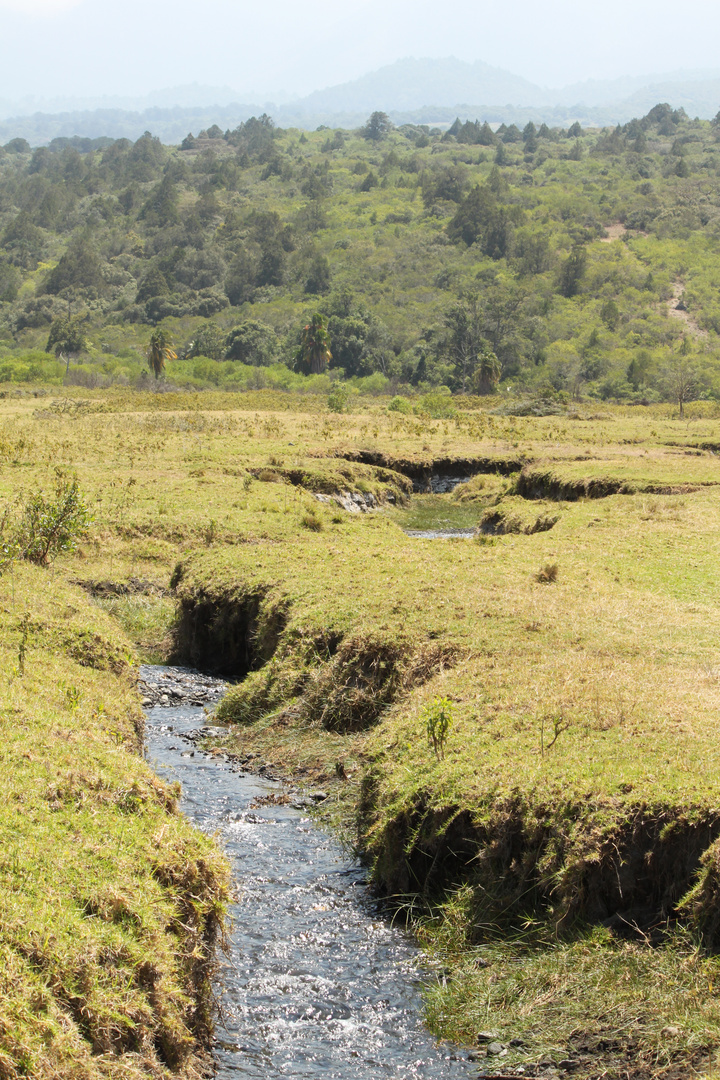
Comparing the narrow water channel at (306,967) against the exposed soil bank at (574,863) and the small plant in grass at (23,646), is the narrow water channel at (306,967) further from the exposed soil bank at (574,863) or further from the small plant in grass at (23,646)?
the small plant in grass at (23,646)

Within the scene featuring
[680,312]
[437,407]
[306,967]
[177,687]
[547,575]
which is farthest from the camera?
[680,312]

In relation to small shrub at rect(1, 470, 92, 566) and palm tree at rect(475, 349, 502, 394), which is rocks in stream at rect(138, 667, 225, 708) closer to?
small shrub at rect(1, 470, 92, 566)

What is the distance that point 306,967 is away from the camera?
342 inches

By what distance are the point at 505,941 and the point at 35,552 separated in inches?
537

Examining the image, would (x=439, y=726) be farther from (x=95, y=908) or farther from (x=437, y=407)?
(x=437, y=407)

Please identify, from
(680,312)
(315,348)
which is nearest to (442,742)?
(315,348)

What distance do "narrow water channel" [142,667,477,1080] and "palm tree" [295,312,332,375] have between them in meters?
93.4

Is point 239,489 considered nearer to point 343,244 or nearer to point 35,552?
point 35,552

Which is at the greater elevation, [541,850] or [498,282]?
[498,282]

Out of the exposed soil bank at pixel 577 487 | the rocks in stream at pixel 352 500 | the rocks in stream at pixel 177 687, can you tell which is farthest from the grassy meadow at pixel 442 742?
the rocks in stream at pixel 352 500

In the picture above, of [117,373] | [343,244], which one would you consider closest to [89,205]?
[343,244]

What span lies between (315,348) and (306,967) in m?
97.9

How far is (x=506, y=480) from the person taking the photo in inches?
1630

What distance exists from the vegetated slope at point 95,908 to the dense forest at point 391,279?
67.6 m
